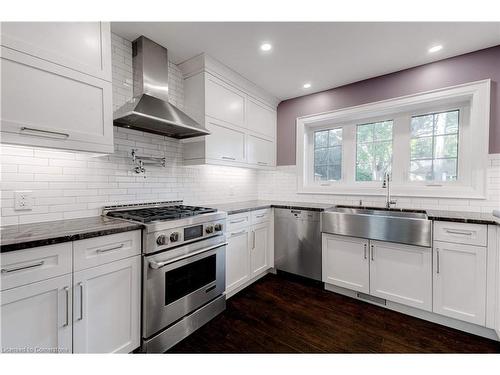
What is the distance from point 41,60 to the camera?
4.23 feet

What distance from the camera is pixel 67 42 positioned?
139 cm

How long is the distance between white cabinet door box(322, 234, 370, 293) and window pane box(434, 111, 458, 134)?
153 centimetres

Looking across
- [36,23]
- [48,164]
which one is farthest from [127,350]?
[36,23]

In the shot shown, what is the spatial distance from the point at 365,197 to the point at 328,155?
0.80m

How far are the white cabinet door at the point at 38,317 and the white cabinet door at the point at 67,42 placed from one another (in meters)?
1.27

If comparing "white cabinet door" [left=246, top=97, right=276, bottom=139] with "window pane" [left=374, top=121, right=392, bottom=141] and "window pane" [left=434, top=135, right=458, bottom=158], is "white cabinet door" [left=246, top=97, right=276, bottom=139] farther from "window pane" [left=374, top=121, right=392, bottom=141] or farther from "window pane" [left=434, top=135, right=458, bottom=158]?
"window pane" [left=434, top=135, right=458, bottom=158]

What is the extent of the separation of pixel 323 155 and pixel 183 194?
6.75 ft

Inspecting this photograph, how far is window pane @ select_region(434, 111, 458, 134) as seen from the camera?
2422 millimetres

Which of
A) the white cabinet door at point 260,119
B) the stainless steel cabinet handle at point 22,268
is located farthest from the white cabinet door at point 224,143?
the stainless steel cabinet handle at point 22,268

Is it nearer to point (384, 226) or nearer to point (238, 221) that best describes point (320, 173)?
point (384, 226)

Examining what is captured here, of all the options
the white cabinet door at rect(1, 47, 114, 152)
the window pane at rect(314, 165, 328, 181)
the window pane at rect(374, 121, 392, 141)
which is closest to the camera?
the white cabinet door at rect(1, 47, 114, 152)

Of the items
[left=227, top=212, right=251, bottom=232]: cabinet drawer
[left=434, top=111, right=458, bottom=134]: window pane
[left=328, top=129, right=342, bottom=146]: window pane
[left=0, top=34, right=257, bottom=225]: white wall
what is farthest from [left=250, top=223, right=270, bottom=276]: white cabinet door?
[left=434, top=111, right=458, bottom=134]: window pane

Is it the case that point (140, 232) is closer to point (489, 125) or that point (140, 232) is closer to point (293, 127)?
point (293, 127)

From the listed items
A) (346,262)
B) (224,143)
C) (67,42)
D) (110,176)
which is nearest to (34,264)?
(110,176)
